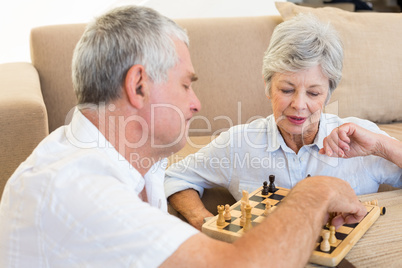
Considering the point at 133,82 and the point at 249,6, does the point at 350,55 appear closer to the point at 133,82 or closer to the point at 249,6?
the point at 249,6

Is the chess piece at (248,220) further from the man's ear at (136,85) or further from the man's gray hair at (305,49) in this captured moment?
the man's gray hair at (305,49)

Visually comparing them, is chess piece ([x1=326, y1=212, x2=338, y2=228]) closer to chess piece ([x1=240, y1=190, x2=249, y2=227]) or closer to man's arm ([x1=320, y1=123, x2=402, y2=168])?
chess piece ([x1=240, y1=190, x2=249, y2=227])

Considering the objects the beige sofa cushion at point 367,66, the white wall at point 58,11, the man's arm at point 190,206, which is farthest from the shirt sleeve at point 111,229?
the white wall at point 58,11

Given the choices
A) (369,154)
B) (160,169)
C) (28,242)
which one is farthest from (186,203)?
(28,242)

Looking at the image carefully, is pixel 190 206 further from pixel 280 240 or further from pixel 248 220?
pixel 280 240

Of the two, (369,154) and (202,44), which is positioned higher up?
(202,44)

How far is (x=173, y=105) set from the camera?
1.12m

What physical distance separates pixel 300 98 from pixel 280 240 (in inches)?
33.1

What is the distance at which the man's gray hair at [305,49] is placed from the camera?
1.61 m

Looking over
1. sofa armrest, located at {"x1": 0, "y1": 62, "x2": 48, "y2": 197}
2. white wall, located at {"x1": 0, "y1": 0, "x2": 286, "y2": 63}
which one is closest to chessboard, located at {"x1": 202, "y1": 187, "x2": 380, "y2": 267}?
sofa armrest, located at {"x1": 0, "y1": 62, "x2": 48, "y2": 197}

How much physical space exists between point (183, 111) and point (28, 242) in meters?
0.45

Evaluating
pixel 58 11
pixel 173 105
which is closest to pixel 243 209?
pixel 173 105

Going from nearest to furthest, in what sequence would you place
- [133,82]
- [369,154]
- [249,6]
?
Result: [133,82] → [369,154] → [249,6]

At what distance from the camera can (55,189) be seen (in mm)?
882
